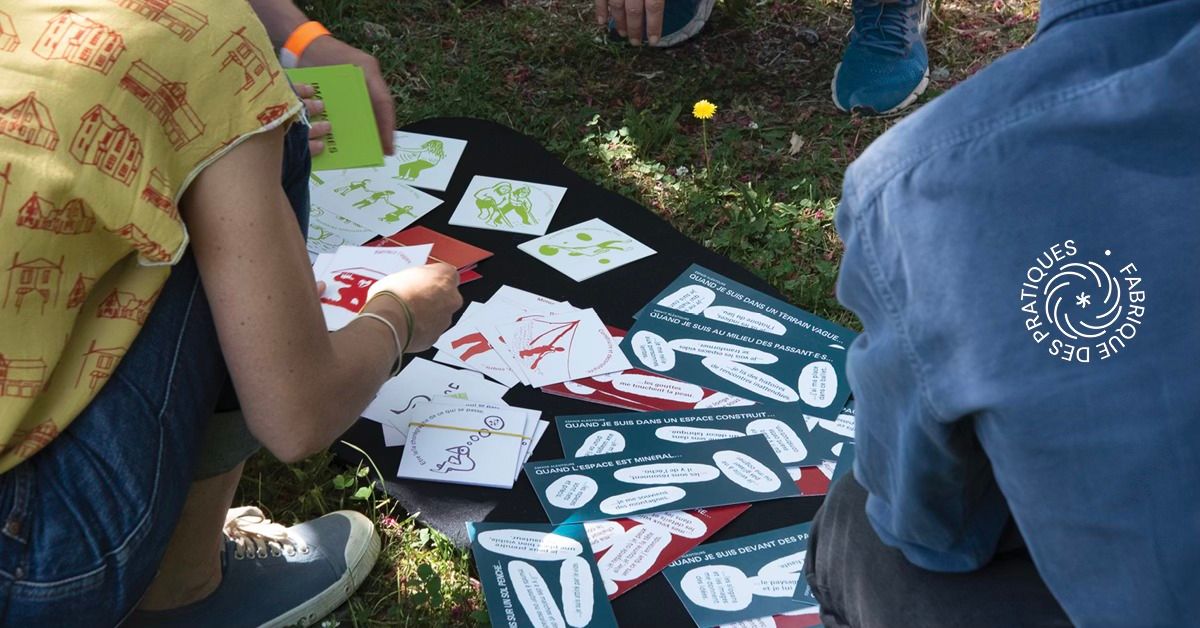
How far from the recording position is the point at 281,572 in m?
1.75

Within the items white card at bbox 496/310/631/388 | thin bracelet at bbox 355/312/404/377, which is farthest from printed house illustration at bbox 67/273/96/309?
white card at bbox 496/310/631/388

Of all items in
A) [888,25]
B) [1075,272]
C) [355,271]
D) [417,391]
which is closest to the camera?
[1075,272]

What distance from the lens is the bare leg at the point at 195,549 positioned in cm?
158

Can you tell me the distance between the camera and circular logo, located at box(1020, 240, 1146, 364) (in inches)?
34.8

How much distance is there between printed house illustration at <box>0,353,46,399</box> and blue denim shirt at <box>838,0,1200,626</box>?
861 millimetres

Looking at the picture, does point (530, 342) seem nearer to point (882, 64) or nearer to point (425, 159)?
point (425, 159)

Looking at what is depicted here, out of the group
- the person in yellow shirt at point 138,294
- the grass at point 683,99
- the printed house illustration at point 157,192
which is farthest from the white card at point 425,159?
the printed house illustration at point 157,192

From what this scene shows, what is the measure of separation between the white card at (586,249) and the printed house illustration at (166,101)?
4.60 feet

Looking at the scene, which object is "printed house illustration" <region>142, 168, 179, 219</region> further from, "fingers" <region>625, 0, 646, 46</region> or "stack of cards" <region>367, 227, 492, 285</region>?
"fingers" <region>625, 0, 646, 46</region>

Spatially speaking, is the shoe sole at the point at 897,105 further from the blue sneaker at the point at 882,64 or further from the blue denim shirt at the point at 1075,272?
the blue denim shirt at the point at 1075,272

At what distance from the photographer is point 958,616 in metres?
1.18

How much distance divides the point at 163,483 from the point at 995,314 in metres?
0.97

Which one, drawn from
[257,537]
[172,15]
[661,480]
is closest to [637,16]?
[661,480]

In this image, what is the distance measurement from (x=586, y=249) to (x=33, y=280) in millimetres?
1560
